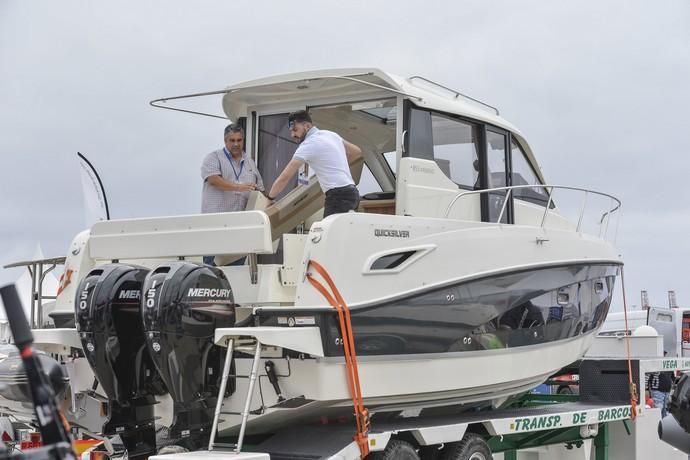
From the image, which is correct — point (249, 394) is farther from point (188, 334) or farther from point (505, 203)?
point (505, 203)

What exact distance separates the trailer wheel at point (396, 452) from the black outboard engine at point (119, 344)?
1.51 m

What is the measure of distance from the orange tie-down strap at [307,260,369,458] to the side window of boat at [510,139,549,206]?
2.93m

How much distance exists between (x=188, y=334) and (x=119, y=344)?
2.08 ft

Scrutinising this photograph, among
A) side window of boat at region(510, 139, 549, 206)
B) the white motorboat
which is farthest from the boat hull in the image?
side window of boat at region(510, 139, 549, 206)

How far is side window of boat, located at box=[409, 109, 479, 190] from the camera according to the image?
775cm

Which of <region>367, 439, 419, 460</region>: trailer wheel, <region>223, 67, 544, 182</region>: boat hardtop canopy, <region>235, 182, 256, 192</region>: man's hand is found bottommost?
<region>367, 439, 419, 460</region>: trailer wheel

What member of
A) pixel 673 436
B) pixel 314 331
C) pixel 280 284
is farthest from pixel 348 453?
pixel 673 436

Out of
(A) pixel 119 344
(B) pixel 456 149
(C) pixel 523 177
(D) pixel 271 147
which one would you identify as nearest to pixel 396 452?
(A) pixel 119 344

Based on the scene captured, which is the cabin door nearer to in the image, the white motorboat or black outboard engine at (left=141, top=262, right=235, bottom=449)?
the white motorboat

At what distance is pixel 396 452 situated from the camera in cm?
665

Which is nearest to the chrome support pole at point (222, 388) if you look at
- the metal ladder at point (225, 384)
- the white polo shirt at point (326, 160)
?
the metal ladder at point (225, 384)

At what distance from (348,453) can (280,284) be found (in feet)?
4.09

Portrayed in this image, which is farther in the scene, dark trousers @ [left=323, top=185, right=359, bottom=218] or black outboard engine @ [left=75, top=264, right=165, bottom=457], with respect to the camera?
dark trousers @ [left=323, top=185, right=359, bottom=218]

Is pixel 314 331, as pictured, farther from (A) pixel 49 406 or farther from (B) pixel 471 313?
(A) pixel 49 406
